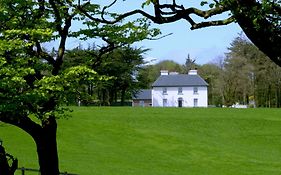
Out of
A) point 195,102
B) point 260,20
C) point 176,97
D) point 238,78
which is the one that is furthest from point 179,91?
point 260,20

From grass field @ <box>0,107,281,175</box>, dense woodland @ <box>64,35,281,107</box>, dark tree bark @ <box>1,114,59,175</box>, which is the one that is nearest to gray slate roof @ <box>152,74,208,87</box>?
dense woodland @ <box>64,35,281,107</box>

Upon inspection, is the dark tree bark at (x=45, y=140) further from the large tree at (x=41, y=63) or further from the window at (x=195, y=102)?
the window at (x=195, y=102)

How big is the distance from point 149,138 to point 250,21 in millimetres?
34880

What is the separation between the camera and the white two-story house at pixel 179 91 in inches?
3875

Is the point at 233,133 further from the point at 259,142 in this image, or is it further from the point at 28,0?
the point at 28,0

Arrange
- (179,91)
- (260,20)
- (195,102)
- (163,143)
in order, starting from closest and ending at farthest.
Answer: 1. (260,20)
2. (163,143)
3. (195,102)
4. (179,91)

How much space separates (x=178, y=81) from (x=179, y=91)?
200 centimetres

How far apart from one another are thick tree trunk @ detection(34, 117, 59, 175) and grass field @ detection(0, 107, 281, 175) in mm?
12021

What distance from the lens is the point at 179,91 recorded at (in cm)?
10069

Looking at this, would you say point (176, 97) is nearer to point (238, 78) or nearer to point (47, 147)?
point (238, 78)

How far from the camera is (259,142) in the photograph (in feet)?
131

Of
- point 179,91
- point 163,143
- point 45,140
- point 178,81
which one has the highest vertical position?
point 178,81

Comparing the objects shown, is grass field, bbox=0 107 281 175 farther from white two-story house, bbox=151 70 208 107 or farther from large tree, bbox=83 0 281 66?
white two-story house, bbox=151 70 208 107

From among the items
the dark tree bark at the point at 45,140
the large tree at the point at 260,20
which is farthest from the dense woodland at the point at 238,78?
the large tree at the point at 260,20
